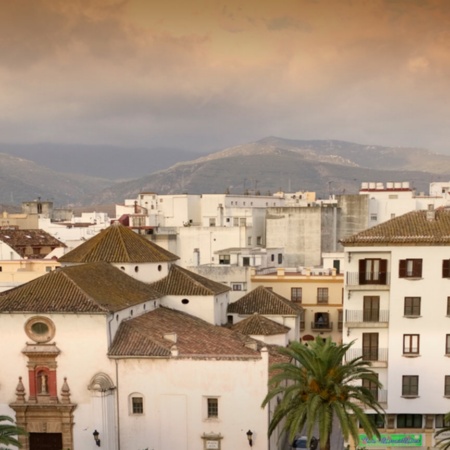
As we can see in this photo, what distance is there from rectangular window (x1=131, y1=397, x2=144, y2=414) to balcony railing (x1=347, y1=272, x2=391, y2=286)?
12419 millimetres

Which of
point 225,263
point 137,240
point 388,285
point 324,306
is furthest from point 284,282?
point 388,285

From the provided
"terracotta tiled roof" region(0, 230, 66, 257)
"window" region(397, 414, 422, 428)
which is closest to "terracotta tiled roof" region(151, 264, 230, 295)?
"window" region(397, 414, 422, 428)

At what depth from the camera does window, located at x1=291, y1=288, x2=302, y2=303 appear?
176ft

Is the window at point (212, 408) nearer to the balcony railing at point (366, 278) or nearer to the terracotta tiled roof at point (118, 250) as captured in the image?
the balcony railing at point (366, 278)

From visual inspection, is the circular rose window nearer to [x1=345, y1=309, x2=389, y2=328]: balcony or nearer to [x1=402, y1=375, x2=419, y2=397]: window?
[x1=345, y1=309, x2=389, y2=328]: balcony

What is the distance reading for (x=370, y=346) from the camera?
116 feet

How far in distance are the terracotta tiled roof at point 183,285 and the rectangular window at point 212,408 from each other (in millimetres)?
10355

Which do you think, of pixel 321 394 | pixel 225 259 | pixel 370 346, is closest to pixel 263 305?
pixel 370 346

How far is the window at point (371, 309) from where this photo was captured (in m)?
35.5

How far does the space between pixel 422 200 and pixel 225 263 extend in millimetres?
28718

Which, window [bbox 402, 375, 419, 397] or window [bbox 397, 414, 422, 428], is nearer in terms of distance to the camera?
window [bbox 402, 375, 419, 397]

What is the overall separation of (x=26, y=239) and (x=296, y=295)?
1236 inches

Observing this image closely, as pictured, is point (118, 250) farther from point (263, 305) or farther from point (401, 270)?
point (401, 270)

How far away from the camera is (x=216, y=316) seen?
43.1 metres
